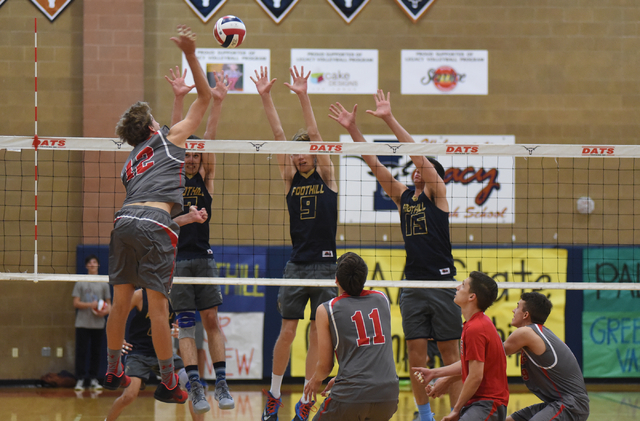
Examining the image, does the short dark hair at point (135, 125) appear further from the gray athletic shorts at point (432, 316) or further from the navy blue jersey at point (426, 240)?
the gray athletic shorts at point (432, 316)

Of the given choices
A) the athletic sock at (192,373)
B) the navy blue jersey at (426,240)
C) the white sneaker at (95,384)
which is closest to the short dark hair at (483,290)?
the navy blue jersey at (426,240)

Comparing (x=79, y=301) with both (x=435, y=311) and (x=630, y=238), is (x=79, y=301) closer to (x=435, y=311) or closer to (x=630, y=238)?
(x=435, y=311)

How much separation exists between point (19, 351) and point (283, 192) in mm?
5128

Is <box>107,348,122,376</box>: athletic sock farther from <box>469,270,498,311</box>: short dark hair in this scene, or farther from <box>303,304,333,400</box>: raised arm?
<box>469,270,498,311</box>: short dark hair

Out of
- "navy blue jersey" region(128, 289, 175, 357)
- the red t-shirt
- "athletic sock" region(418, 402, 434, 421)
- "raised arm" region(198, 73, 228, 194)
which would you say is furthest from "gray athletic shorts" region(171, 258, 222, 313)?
the red t-shirt

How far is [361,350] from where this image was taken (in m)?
4.40

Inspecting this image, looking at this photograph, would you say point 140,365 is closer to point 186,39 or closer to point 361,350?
point 361,350

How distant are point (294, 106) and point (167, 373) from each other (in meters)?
6.49

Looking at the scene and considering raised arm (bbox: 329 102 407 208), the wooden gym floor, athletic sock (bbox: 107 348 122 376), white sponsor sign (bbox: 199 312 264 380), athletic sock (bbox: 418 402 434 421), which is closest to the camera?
athletic sock (bbox: 107 348 122 376)

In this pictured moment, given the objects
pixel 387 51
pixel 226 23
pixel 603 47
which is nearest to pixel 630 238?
pixel 603 47

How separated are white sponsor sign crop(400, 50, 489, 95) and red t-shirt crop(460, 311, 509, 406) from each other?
6.66 meters

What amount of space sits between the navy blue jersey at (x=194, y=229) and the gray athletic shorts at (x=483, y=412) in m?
3.00

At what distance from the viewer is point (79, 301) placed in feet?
32.6

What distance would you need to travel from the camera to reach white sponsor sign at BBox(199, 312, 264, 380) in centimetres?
1016
